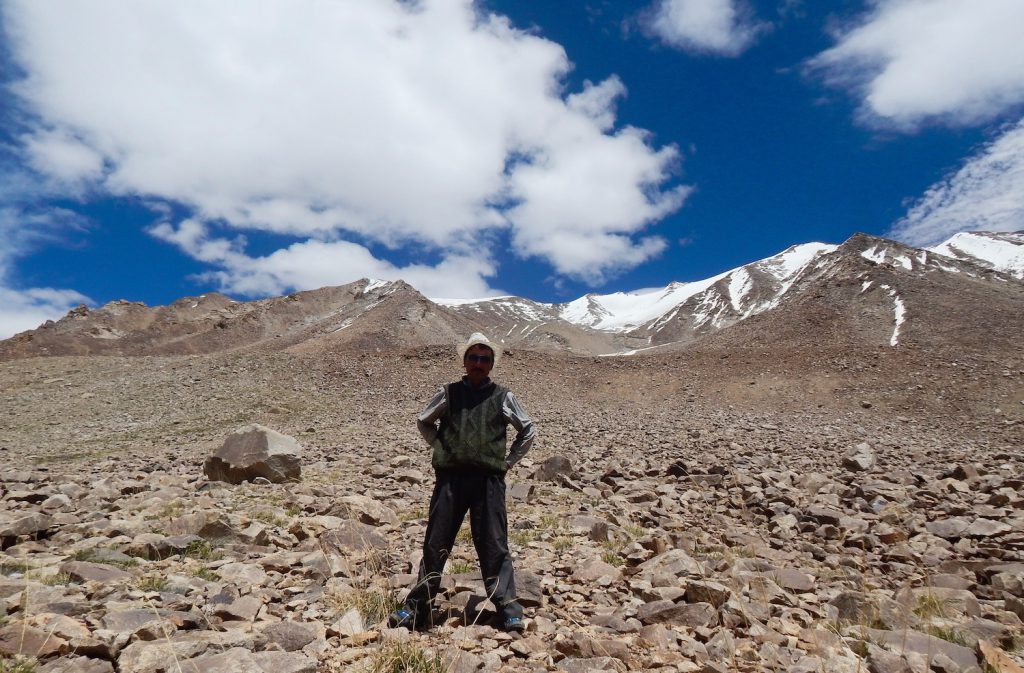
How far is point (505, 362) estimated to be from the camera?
27781mm

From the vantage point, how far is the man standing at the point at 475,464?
4301 millimetres

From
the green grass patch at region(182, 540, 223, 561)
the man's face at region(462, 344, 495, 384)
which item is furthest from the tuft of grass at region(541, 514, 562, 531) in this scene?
the green grass patch at region(182, 540, 223, 561)

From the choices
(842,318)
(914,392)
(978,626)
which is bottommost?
(978,626)

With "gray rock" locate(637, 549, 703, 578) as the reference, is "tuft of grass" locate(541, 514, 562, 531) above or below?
above

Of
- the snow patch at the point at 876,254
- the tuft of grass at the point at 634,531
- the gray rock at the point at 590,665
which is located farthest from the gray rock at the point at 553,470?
the snow patch at the point at 876,254

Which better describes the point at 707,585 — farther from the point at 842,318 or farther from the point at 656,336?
the point at 656,336

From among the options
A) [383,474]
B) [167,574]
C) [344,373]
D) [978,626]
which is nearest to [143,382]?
[344,373]

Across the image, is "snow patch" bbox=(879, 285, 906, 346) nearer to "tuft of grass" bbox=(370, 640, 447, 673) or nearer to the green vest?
the green vest

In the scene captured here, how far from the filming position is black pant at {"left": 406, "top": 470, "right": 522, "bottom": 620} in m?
4.21

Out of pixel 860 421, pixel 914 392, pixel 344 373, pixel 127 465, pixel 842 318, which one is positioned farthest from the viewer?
pixel 842 318

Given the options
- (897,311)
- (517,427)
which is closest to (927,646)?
(517,427)

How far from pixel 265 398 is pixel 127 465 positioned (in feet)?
34.1

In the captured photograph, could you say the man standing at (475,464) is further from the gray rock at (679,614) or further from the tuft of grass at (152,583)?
the tuft of grass at (152,583)

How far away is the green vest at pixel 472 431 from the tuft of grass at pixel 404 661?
1.52m
